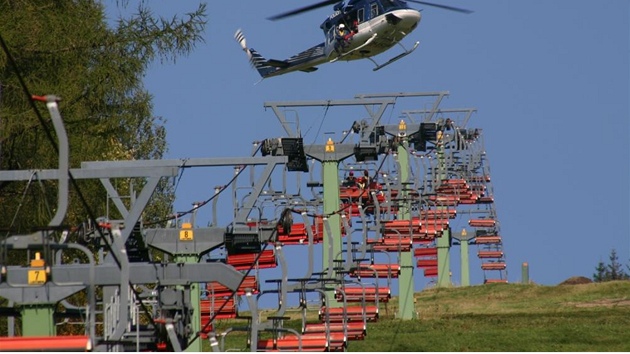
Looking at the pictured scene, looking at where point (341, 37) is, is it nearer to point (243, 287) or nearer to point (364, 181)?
point (364, 181)

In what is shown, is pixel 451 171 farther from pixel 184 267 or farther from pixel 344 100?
pixel 184 267

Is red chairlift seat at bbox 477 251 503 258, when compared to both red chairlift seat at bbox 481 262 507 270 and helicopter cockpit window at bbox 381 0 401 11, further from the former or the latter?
helicopter cockpit window at bbox 381 0 401 11

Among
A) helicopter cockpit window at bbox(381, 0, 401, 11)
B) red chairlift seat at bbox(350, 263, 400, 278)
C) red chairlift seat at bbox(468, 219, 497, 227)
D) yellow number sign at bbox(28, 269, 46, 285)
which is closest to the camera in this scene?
yellow number sign at bbox(28, 269, 46, 285)

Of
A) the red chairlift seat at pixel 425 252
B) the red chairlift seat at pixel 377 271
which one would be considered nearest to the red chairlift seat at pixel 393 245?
the red chairlift seat at pixel 377 271

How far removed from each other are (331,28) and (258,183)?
12.0 metres

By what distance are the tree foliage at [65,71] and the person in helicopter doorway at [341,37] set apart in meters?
6.81

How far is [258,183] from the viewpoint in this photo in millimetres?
31047

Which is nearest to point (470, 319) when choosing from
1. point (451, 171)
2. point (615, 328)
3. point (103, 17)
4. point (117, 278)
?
point (615, 328)

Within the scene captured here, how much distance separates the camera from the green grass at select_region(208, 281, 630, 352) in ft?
128

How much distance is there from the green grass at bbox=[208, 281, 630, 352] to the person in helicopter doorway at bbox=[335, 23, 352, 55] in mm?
6564

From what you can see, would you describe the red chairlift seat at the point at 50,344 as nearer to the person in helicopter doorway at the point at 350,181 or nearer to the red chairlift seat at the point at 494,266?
the person in helicopter doorway at the point at 350,181

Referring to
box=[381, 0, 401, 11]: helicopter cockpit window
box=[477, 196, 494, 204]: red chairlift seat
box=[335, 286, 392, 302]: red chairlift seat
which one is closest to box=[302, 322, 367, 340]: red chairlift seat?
box=[335, 286, 392, 302]: red chairlift seat

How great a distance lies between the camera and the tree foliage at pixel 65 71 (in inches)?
1289

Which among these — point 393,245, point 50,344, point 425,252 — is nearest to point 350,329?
point 393,245
